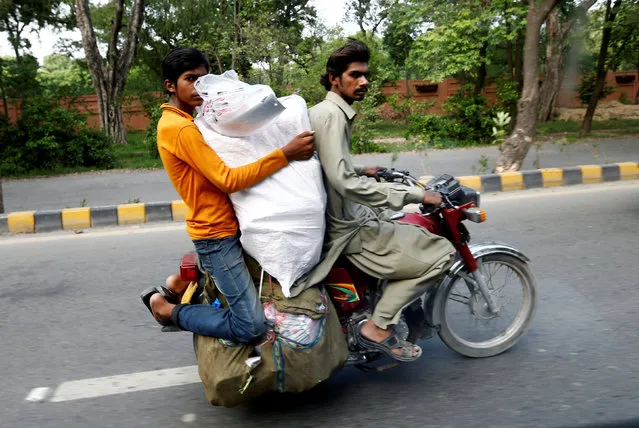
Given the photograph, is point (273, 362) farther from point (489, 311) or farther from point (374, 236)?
point (489, 311)

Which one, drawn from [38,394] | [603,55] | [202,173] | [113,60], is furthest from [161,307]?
[113,60]

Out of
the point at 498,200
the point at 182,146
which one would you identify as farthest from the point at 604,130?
the point at 182,146

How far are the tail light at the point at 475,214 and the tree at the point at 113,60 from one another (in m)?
15.0

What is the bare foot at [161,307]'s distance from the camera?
2.89 meters

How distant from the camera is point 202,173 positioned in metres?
2.55

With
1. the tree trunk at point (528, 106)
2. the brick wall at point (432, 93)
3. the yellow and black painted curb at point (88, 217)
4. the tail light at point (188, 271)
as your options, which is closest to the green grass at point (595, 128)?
the brick wall at point (432, 93)

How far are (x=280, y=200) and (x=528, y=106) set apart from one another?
25.0ft

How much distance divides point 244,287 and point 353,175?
642 millimetres

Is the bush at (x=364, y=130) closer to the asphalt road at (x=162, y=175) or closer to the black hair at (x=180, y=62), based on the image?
the asphalt road at (x=162, y=175)

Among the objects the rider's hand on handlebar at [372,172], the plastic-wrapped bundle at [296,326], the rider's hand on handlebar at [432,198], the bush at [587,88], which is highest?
the bush at [587,88]

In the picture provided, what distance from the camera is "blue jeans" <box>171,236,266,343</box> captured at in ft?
8.62

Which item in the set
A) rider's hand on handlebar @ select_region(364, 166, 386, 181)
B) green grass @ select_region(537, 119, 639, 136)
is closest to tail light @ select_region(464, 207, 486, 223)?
rider's hand on handlebar @ select_region(364, 166, 386, 181)

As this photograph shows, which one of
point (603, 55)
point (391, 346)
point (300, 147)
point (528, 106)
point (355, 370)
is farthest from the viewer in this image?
point (603, 55)

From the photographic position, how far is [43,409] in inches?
120
